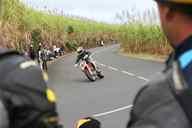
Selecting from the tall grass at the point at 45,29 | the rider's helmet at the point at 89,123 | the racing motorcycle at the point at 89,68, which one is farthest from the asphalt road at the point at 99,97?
the rider's helmet at the point at 89,123

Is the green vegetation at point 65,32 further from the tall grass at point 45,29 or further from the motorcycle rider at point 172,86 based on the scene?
the motorcycle rider at point 172,86

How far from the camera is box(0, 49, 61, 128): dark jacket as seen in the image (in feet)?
5.66

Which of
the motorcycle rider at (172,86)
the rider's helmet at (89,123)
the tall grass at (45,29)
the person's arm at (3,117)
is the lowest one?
the tall grass at (45,29)

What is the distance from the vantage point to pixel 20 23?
30.5m

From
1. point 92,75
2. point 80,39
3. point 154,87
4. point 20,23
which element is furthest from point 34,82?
point 80,39

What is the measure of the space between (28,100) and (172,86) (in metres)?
0.32

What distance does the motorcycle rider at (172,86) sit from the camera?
65.0 inches

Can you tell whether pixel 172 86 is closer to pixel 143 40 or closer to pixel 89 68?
pixel 89 68

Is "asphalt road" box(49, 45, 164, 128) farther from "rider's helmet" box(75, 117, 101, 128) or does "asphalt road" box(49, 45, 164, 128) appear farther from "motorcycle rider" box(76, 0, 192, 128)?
"motorcycle rider" box(76, 0, 192, 128)

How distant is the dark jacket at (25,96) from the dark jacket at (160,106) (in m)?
0.20

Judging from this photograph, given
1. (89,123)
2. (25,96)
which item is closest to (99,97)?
(89,123)

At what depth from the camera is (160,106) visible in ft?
5.49

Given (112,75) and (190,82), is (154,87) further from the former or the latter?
(112,75)

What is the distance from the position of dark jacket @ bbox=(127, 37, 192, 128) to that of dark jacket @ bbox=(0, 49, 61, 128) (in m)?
0.20
